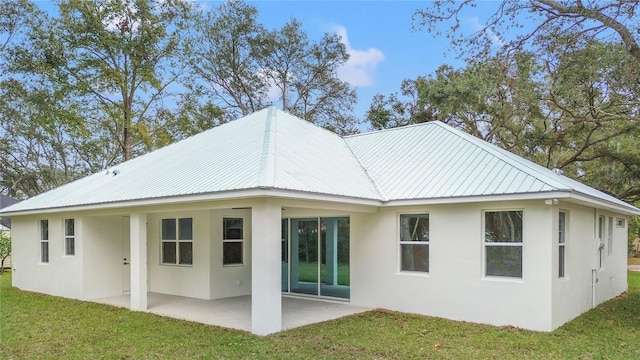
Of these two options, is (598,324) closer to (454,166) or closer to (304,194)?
(454,166)

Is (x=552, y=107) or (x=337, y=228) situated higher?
(x=552, y=107)

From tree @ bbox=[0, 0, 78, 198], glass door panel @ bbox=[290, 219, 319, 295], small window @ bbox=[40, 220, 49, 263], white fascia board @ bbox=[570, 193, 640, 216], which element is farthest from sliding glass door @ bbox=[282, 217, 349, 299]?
tree @ bbox=[0, 0, 78, 198]

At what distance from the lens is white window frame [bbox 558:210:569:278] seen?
9.28m

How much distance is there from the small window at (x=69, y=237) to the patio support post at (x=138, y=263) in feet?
11.6

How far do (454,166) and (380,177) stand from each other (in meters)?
1.77

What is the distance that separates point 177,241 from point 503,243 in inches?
336

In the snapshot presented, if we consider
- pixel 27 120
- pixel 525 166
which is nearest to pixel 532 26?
pixel 525 166

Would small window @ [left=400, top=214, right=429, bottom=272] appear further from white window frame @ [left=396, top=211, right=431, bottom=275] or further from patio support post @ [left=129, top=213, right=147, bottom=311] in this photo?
patio support post @ [left=129, top=213, right=147, bottom=311]

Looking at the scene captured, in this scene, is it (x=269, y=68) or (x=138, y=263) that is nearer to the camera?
(x=138, y=263)

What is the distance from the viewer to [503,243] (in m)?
9.06

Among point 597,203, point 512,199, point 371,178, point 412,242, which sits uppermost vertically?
point 371,178

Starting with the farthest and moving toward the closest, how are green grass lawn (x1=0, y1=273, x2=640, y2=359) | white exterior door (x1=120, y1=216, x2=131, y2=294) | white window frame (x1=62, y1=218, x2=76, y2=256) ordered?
white exterior door (x1=120, y1=216, x2=131, y2=294) → white window frame (x1=62, y1=218, x2=76, y2=256) → green grass lawn (x1=0, y1=273, x2=640, y2=359)

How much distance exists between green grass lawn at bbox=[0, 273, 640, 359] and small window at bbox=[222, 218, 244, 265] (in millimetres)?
2982

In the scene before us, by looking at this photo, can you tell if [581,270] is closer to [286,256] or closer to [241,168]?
[286,256]
